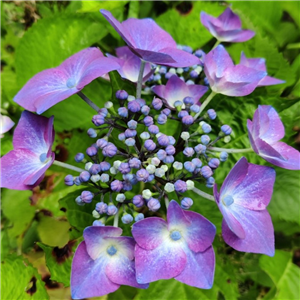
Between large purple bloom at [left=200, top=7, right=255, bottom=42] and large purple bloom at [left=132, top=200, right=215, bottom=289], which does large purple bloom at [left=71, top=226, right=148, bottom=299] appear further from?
large purple bloom at [left=200, top=7, right=255, bottom=42]

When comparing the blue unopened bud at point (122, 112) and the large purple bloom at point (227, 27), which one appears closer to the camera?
the blue unopened bud at point (122, 112)

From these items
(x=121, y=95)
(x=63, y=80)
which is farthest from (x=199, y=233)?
(x=63, y=80)

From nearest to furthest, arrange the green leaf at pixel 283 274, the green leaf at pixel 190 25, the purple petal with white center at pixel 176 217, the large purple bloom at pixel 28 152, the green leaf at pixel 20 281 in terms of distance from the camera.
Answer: the purple petal with white center at pixel 176 217
the large purple bloom at pixel 28 152
the green leaf at pixel 20 281
the green leaf at pixel 283 274
the green leaf at pixel 190 25

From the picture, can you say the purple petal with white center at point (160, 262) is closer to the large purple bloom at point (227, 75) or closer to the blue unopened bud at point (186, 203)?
the blue unopened bud at point (186, 203)

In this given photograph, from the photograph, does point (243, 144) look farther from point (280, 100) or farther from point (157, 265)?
point (157, 265)

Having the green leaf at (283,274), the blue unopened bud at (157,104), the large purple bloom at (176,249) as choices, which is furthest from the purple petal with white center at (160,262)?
the green leaf at (283,274)

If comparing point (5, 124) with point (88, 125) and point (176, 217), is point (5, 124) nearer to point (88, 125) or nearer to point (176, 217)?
point (88, 125)
